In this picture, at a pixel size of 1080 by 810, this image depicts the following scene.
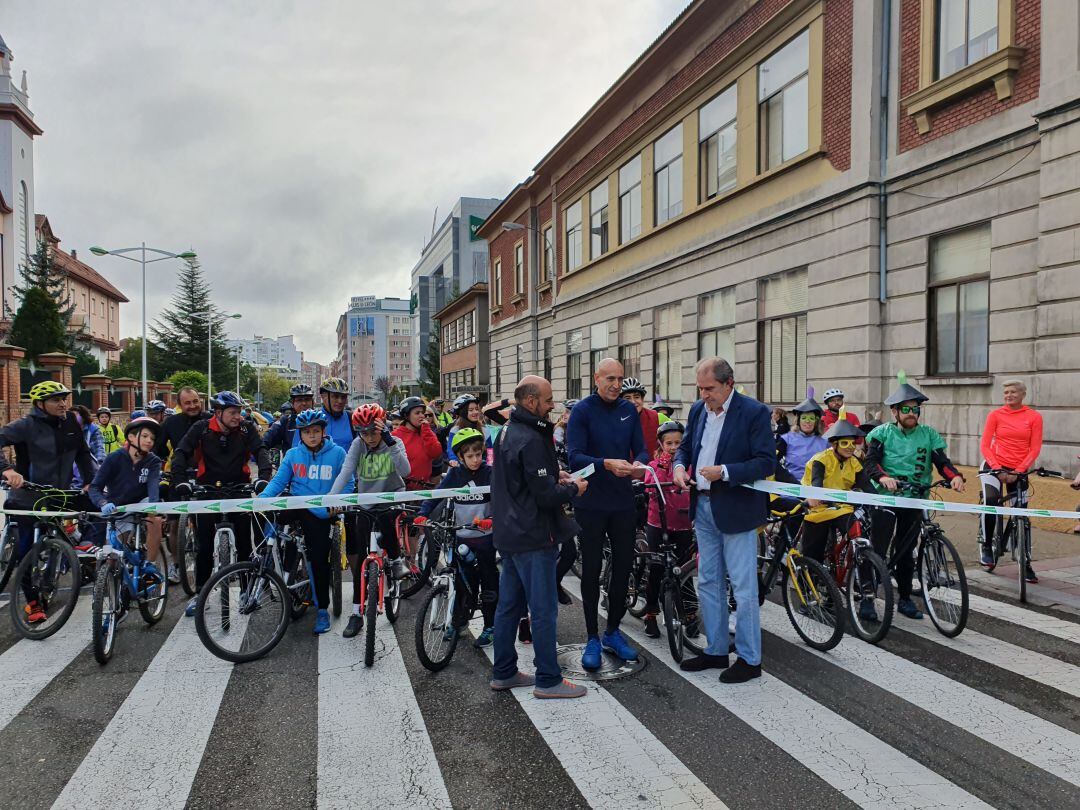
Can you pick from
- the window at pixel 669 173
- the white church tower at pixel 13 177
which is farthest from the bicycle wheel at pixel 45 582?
the white church tower at pixel 13 177

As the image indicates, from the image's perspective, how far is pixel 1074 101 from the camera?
31.4 feet

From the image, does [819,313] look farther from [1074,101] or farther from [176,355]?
[176,355]

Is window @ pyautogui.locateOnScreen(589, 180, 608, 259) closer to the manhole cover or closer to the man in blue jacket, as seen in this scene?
the man in blue jacket

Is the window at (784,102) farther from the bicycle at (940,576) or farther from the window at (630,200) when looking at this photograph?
the bicycle at (940,576)

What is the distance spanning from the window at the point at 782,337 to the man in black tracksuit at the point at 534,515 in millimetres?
11688

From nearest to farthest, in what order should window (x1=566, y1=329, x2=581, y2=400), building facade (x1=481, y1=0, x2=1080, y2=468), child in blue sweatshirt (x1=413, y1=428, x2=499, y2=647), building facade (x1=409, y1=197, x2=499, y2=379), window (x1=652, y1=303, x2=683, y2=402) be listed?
child in blue sweatshirt (x1=413, y1=428, x2=499, y2=647), building facade (x1=481, y1=0, x2=1080, y2=468), window (x1=652, y1=303, x2=683, y2=402), window (x1=566, y1=329, x2=581, y2=400), building facade (x1=409, y1=197, x2=499, y2=379)

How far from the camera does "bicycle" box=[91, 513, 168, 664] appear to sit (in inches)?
205

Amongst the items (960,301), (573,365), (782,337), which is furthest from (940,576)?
(573,365)

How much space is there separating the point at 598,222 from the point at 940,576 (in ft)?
71.5

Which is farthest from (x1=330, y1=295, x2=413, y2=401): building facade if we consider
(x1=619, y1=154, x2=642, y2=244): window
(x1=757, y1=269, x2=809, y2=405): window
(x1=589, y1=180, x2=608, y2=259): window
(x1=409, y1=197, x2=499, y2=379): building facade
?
(x1=757, y1=269, x2=809, y2=405): window

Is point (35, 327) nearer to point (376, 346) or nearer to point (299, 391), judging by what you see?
point (299, 391)

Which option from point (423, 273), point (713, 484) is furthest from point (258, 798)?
point (423, 273)

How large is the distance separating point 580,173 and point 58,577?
2413 cm

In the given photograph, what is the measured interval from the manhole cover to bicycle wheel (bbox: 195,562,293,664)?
2.15 meters
